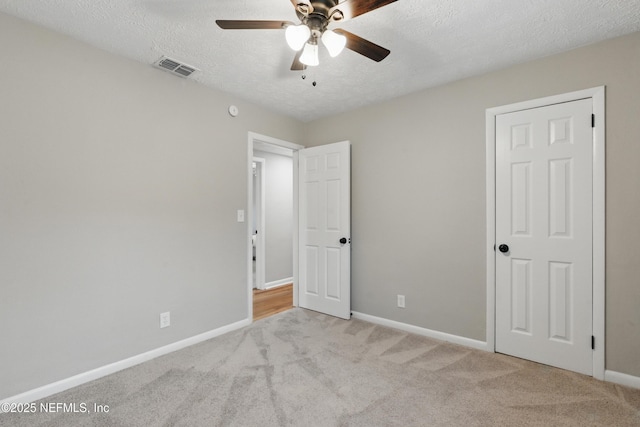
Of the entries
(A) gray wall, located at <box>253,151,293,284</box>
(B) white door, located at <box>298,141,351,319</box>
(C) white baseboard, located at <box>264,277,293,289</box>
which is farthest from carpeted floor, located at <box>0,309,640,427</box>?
(A) gray wall, located at <box>253,151,293,284</box>

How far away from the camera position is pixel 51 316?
2061mm

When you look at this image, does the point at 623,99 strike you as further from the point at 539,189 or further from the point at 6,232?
the point at 6,232

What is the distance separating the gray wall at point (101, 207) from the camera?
195 cm

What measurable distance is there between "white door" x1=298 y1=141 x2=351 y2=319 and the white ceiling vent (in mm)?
1653

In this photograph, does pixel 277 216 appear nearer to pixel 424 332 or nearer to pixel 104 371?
pixel 424 332

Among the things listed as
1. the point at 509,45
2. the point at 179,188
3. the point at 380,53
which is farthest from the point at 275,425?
the point at 509,45

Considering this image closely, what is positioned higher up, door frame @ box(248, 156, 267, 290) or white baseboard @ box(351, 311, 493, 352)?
door frame @ box(248, 156, 267, 290)

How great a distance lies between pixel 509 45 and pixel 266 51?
1.83 metres

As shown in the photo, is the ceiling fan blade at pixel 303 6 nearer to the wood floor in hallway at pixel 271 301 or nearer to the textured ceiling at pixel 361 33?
the textured ceiling at pixel 361 33

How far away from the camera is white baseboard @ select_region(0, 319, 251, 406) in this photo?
77.1 inches

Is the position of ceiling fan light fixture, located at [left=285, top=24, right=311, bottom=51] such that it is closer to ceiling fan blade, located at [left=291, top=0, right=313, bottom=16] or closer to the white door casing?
ceiling fan blade, located at [left=291, top=0, right=313, bottom=16]

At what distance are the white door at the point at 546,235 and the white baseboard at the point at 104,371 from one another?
272 cm

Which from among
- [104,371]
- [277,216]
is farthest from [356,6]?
[277,216]

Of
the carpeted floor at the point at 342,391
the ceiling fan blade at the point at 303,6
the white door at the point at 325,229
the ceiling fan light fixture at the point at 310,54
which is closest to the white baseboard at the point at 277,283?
the white door at the point at 325,229
